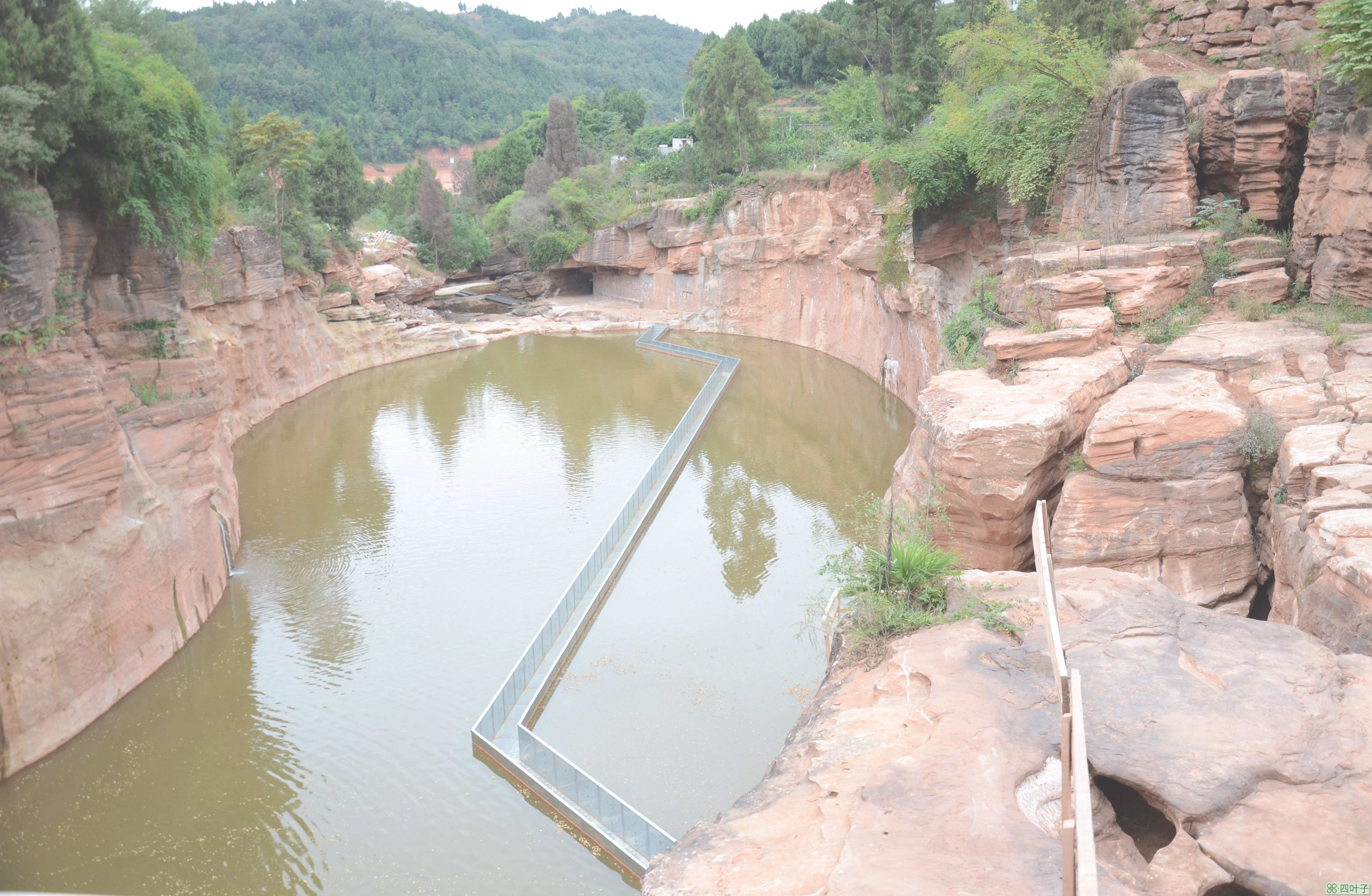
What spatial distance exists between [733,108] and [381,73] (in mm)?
73648

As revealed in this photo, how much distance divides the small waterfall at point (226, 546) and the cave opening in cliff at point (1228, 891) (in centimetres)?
1543

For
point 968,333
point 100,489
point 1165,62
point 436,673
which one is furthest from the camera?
point 1165,62

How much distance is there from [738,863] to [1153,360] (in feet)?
30.9

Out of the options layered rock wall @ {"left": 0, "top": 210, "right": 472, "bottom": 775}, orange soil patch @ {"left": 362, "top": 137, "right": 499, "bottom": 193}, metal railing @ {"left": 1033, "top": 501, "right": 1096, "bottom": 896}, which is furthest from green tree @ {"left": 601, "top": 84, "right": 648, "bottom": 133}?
A: metal railing @ {"left": 1033, "top": 501, "right": 1096, "bottom": 896}

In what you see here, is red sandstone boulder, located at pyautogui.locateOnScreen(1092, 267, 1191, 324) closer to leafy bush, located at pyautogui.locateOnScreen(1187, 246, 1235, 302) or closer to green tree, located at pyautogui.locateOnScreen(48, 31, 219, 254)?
leafy bush, located at pyautogui.locateOnScreen(1187, 246, 1235, 302)

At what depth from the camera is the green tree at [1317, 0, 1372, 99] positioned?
38.2 feet

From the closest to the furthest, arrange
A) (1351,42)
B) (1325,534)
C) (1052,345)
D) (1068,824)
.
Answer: (1068,824), (1325,534), (1351,42), (1052,345)

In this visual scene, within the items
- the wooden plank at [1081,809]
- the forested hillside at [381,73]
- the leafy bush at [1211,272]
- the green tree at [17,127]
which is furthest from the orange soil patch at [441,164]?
the wooden plank at [1081,809]

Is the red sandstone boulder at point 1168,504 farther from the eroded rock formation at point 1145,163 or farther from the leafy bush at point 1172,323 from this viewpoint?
the eroded rock formation at point 1145,163

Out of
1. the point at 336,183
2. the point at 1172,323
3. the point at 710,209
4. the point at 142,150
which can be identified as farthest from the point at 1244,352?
the point at 336,183

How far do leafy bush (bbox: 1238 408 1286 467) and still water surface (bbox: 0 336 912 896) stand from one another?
→ 5.80 meters

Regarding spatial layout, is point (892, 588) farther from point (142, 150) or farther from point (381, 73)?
point (381, 73)

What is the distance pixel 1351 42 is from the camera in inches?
465

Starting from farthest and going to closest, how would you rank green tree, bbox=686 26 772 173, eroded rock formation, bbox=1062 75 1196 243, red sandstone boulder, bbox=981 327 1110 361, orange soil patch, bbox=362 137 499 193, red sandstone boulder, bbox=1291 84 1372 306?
orange soil patch, bbox=362 137 499 193 < green tree, bbox=686 26 772 173 < eroded rock formation, bbox=1062 75 1196 243 < red sandstone boulder, bbox=981 327 1110 361 < red sandstone boulder, bbox=1291 84 1372 306
